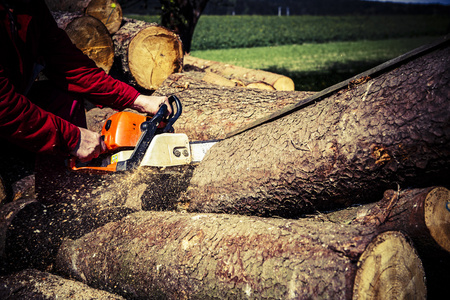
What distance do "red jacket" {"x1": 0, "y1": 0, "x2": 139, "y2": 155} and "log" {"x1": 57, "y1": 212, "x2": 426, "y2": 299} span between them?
0.72 metres

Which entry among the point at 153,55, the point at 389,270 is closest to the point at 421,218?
the point at 389,270

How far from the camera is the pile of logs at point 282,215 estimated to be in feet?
4.17

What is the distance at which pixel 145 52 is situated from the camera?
4105mm

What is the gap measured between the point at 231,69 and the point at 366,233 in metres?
4.43

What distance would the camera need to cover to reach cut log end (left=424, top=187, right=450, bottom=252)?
130 centimetres

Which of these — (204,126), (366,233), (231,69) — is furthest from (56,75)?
(231,69)

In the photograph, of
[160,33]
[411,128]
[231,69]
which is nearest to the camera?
[411,128]

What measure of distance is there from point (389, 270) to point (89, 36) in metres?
3.88

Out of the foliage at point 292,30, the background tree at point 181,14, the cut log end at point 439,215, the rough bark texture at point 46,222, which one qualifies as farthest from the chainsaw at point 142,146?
Answer: the foliage at point 292,30

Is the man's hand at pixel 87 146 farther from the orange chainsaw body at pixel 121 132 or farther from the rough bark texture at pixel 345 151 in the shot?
the rough bark texture at pixel 345 151

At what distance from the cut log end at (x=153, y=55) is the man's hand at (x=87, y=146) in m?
2.04

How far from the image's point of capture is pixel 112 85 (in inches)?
103

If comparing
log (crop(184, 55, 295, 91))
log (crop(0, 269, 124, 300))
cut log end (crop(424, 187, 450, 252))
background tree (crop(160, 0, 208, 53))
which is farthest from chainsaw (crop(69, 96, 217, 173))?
background tree (crop(160, 0, 208, 53))

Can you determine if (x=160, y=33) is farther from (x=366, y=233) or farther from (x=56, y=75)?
(x=366, y=233)
